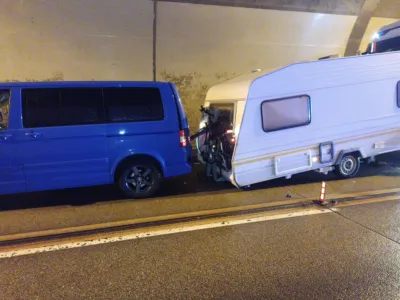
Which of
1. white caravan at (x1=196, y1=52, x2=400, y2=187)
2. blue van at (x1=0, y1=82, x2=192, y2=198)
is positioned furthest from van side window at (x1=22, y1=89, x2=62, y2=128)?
white caravan at (x1=196, y1=52, x2=400, y2=187)

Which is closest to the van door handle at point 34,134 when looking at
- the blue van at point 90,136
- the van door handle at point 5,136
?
the blue van at point 90,136

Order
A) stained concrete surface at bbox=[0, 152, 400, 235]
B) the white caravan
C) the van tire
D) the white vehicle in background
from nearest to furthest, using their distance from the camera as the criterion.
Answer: stained concrete surface at bbox=[0, 152, 400, 235] < the white caravan < the van tire < the white vehicle in background

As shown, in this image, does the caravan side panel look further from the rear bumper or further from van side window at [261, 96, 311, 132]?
the rear bumper

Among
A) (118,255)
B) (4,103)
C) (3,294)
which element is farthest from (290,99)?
(3,294)

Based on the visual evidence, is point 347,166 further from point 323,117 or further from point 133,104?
point 133,104

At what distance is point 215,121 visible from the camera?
7109mm

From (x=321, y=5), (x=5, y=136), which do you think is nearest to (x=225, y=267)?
(x=5, y=136)

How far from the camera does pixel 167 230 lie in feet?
14.9

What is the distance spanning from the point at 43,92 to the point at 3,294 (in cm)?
324

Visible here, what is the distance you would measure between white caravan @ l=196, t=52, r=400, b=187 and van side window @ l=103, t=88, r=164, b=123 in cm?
141

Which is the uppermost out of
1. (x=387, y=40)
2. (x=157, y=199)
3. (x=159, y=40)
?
(x=159, y=40)

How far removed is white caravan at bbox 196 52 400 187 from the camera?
6.00 meters

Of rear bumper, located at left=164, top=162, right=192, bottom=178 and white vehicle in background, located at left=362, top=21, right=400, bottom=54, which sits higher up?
white vehicle in background, located at left=362, top=21, right=400, bottom=54

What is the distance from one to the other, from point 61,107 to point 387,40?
26.2ft
